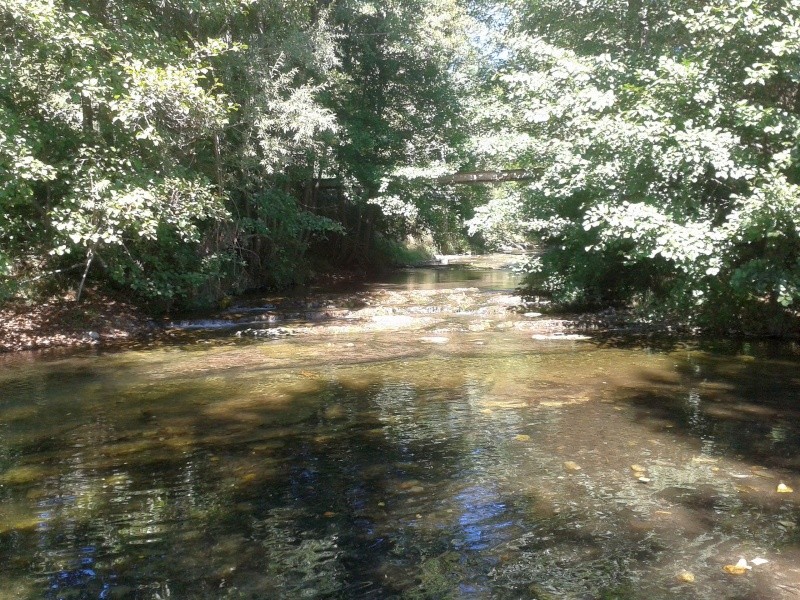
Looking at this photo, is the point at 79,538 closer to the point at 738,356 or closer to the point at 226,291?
the point at 738,356

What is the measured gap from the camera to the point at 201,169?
16328 mm

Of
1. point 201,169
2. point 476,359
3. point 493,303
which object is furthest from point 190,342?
point 493,303

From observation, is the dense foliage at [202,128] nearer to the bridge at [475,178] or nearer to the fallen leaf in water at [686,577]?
the bridge at [475,178]

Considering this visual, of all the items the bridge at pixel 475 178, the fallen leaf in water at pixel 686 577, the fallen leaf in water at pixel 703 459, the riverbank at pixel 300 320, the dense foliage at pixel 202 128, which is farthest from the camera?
the bridge at pixel 475 178

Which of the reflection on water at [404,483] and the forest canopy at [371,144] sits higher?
the forest canopy at [371,144]

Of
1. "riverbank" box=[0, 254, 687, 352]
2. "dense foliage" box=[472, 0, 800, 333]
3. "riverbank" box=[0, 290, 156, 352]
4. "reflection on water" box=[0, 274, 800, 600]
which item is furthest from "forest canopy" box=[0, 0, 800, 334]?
"reflection on water" box=[0, 274, 800, 600]

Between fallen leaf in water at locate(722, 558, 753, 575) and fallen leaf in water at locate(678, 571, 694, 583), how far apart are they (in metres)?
0.25

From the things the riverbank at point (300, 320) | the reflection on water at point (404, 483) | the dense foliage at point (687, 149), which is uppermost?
the dense foliage at point (687, 149)

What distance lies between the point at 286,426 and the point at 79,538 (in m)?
2.94

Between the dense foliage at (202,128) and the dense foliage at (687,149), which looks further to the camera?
the dense foliage at (202,128)

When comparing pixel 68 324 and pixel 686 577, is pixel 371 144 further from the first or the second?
pixel 686 577

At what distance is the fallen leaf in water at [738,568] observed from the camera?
3.98 meters

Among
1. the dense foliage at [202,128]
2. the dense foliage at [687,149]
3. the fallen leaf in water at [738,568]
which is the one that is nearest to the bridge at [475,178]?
the dense foliage at [202,128]

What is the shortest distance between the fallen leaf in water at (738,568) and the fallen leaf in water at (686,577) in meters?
0.25
